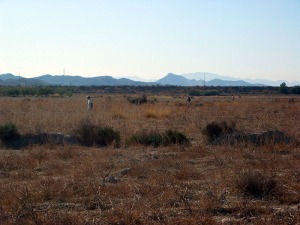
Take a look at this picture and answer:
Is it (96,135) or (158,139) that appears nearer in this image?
(158,139)

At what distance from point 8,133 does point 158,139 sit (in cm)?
599

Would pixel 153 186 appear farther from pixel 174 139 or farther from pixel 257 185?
pixel 174 139

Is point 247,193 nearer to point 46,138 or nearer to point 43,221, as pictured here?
point 43,221

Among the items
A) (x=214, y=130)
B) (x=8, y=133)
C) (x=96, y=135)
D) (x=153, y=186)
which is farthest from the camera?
(x=214, y=130)

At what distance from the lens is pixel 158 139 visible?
1881cm

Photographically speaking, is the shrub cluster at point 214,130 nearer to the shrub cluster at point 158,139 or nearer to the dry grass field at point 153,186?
the shrub cluster at point 158,139

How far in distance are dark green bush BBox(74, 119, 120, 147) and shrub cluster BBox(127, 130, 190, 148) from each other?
75 cm

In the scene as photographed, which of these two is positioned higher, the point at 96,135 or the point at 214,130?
the point at 214,130

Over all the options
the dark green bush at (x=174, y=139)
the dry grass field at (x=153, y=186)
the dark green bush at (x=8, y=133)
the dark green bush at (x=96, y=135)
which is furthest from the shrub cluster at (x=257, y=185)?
the dark green bush at (x=8, y=133)

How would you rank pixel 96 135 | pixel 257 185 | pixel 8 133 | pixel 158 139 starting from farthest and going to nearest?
pixel 96 135 → pixel 8 133 → pixel 158 139 → pixel 257 185

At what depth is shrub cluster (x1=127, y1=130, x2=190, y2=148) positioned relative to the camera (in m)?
18.6

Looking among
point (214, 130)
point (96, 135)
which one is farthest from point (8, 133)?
point (214, 130)

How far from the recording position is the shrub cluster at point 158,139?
18625mm

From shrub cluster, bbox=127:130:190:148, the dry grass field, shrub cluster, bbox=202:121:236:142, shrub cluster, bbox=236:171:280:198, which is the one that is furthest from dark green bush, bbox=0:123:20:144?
shrub cluster, bbox=236:171:280:198
